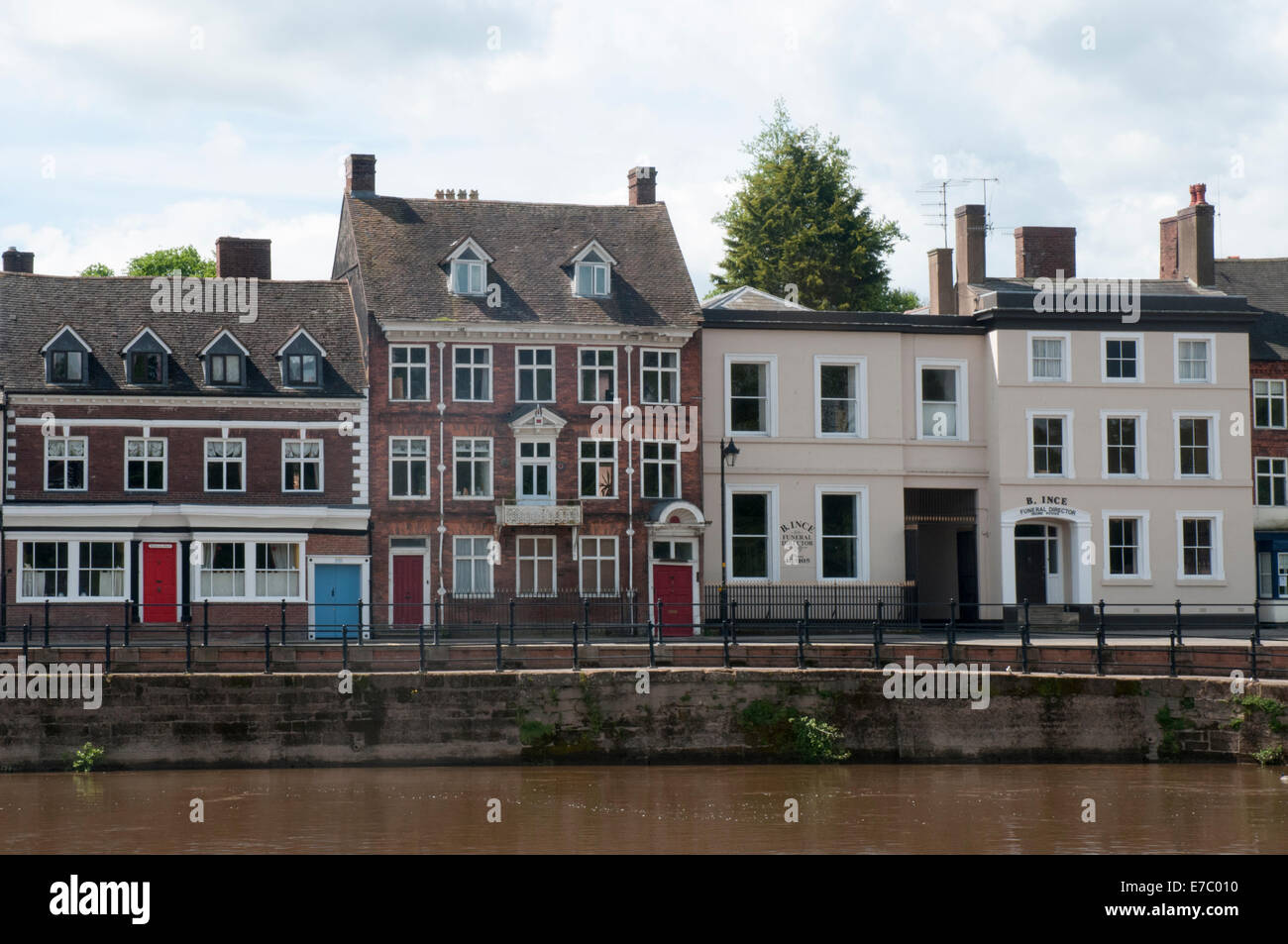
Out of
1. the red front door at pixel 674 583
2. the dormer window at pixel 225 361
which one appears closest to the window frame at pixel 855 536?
the red front door at pixel 674 583

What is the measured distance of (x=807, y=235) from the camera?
5991 centimetres

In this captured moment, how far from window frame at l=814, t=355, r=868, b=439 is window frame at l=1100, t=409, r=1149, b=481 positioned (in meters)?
6.31

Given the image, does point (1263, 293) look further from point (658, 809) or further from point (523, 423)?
A: point (658, 809)

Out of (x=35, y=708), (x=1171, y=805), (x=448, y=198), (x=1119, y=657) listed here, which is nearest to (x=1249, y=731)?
(x=1119, y=657)

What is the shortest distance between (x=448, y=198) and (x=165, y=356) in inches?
374

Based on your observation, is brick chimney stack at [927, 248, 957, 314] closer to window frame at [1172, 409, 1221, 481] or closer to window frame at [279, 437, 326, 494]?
window frame at [1172, 409, 1221, 481]

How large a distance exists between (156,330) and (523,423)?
9.60 m

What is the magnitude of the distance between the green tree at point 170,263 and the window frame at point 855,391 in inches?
1270

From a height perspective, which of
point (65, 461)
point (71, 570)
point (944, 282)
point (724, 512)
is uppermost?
point (944, 282)

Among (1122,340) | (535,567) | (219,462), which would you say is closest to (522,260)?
(535,567)

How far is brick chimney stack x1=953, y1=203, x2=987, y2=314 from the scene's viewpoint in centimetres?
4231

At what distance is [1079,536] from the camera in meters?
39.8

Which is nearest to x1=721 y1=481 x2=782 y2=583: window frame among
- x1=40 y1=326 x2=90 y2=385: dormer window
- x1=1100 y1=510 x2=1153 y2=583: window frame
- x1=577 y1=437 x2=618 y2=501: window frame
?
x1=577 y1=437 x2=618 y2=501: window frame

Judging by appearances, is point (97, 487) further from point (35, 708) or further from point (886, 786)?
point (886, 786)
